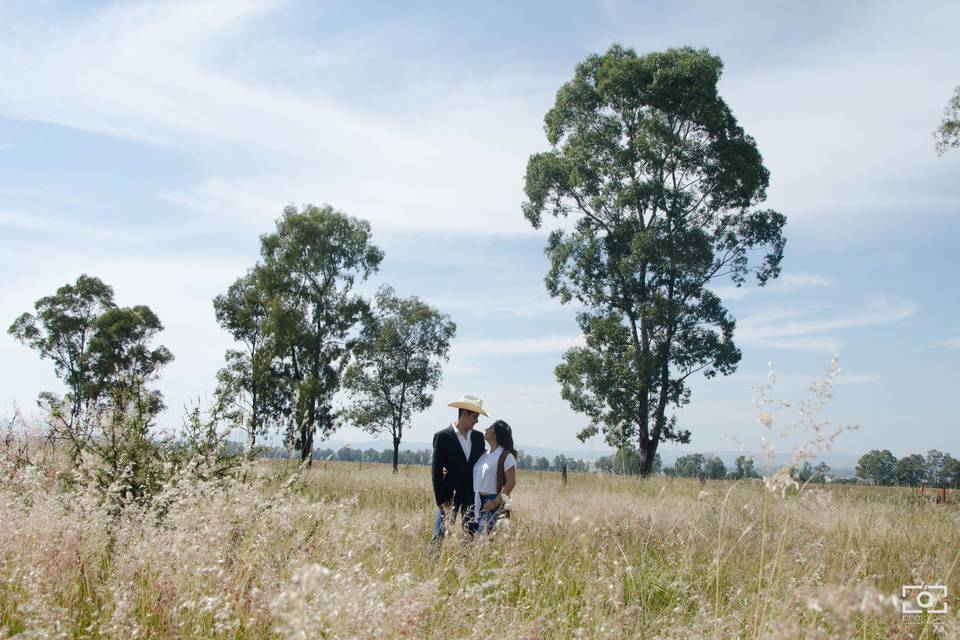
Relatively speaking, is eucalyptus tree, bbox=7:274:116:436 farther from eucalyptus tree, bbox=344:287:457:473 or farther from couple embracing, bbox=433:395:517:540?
couple embracing, bbox=433:395:517:540

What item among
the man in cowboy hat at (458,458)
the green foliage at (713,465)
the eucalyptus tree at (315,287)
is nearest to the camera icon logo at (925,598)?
the green foliage at (713,465)

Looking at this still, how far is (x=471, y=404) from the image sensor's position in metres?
7.32

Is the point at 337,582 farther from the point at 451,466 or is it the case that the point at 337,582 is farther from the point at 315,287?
the point at 315,287

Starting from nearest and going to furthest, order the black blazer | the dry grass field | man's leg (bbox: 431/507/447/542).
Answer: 1. the dry grass field
2. man's leg (bbox: 431/507/447/542)
3. the black blazer

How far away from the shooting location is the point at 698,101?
22.2m

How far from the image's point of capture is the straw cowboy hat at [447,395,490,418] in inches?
286

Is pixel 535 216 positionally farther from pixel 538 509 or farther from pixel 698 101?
pixel 538 509

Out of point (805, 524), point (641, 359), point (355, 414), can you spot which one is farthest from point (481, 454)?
point (355, 414)

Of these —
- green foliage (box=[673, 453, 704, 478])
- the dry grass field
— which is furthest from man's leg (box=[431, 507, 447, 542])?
green foliage (box=[673, 453, 704, 478])

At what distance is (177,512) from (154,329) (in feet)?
143

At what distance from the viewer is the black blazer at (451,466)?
7.09m

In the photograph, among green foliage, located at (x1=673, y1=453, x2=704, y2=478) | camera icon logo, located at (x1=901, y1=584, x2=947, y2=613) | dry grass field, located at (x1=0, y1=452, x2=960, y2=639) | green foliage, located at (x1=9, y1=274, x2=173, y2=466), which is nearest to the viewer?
dry grass field, located at (x1=0, y1=452, x2=960, y2=639)

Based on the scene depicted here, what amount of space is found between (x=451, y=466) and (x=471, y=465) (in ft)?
0.77

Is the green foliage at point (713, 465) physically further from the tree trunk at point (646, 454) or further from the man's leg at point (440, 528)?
the tree trunk at point (646, 454)
